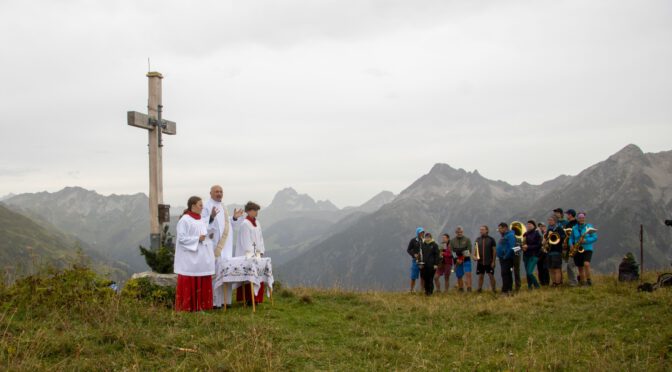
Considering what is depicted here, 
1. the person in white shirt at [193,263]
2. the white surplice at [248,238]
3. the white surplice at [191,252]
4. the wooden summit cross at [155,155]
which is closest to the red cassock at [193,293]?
the person in white shirt at [193,263]

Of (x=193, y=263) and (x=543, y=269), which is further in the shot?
(x=543, y=269)

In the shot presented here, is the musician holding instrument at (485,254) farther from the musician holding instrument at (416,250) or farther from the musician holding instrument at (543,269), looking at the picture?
the musician holding instrument at (416,250)

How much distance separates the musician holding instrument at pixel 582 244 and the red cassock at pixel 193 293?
9745 mm

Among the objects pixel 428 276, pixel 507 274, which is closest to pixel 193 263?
pixel 428 276

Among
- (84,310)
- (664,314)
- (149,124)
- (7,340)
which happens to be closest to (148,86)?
(149,124)

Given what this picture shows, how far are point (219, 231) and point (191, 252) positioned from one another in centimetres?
134

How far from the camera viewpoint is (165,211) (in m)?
13.7

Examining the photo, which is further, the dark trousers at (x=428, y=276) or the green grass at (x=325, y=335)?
the dark trousers at (x=428, y=276)

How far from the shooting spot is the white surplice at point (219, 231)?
36.4 ft

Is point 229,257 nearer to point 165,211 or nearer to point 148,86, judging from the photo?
point 165,211

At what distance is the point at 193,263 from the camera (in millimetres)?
10375

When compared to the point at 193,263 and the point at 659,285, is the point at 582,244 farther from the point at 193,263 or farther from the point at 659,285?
the point at 193,263

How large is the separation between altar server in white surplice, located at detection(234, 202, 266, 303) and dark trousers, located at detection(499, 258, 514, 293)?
6.92 m

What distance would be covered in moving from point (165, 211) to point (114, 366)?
7978 mm
